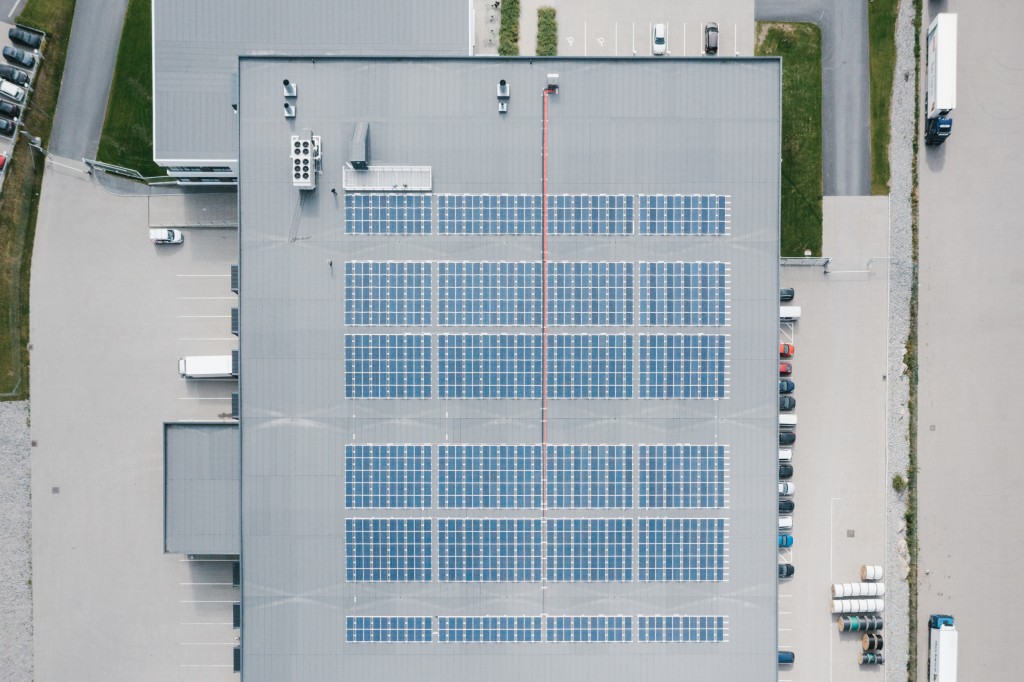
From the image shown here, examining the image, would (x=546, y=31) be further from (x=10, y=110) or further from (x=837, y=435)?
(x=10, y=110)

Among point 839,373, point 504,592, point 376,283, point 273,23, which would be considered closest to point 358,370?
point 376,283

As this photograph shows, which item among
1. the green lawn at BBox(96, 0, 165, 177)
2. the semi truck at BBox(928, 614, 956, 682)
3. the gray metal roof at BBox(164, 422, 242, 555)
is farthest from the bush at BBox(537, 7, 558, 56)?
the semi truck at BBox(928, 614, 956, 682)

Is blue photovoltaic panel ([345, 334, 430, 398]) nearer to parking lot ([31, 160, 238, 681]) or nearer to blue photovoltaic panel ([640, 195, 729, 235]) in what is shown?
parking lot ([31, 160, 238, 681])

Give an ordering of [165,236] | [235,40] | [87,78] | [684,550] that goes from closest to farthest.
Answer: [684,550] → [235,40] → [165,236] → [87,78]

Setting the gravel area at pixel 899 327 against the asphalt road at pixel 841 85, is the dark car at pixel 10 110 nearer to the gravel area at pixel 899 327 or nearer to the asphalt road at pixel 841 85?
the asphalt road at pixel 841 85

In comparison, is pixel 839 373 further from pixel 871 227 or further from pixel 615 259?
pixel 615 259

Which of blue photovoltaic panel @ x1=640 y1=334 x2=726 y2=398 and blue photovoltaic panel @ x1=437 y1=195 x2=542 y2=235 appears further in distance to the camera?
blue photovoltaic panel @ x1=640 y1=334 x2=726 y2=398

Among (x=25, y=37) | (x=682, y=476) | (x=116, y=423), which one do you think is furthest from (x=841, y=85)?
(x=25, y=37)
